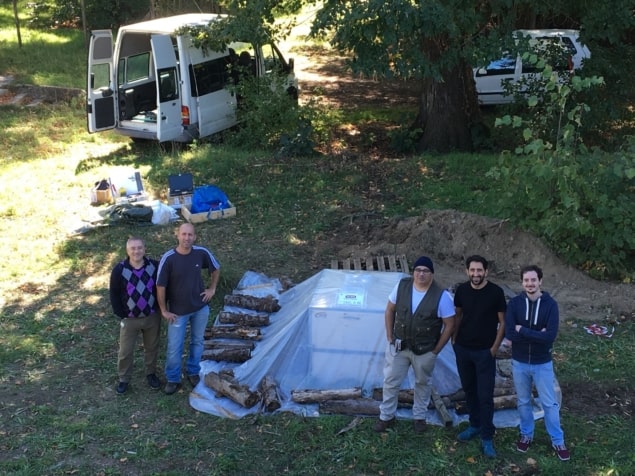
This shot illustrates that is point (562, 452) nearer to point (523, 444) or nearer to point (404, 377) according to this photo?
point (523, 444)

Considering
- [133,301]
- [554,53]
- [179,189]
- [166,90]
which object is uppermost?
[554,53]

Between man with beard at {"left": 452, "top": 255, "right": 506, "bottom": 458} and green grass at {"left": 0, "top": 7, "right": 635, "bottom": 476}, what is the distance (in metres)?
0.47

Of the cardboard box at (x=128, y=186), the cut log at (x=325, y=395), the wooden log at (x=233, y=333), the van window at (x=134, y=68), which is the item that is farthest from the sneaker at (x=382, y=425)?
the van window at (x=134, y=68)

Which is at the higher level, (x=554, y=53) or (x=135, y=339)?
(x=554, y=53)

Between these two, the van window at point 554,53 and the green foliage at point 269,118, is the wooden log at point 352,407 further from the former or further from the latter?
the van window at point 554,53

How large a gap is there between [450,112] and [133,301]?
910cm

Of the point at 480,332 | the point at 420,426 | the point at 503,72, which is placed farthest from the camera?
the point at 503,72

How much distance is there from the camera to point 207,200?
10.3 meters

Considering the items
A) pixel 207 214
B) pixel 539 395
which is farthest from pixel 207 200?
pixel 539 395

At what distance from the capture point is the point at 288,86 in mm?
14734

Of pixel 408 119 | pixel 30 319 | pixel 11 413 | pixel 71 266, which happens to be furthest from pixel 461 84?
pixel 11 413

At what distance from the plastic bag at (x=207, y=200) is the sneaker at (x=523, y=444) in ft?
19.9

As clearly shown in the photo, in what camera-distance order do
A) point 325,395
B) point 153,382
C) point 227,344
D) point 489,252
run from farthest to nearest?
point 489,252, point 227,344, point 153,382, point 325,395

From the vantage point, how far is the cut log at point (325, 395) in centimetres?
600
